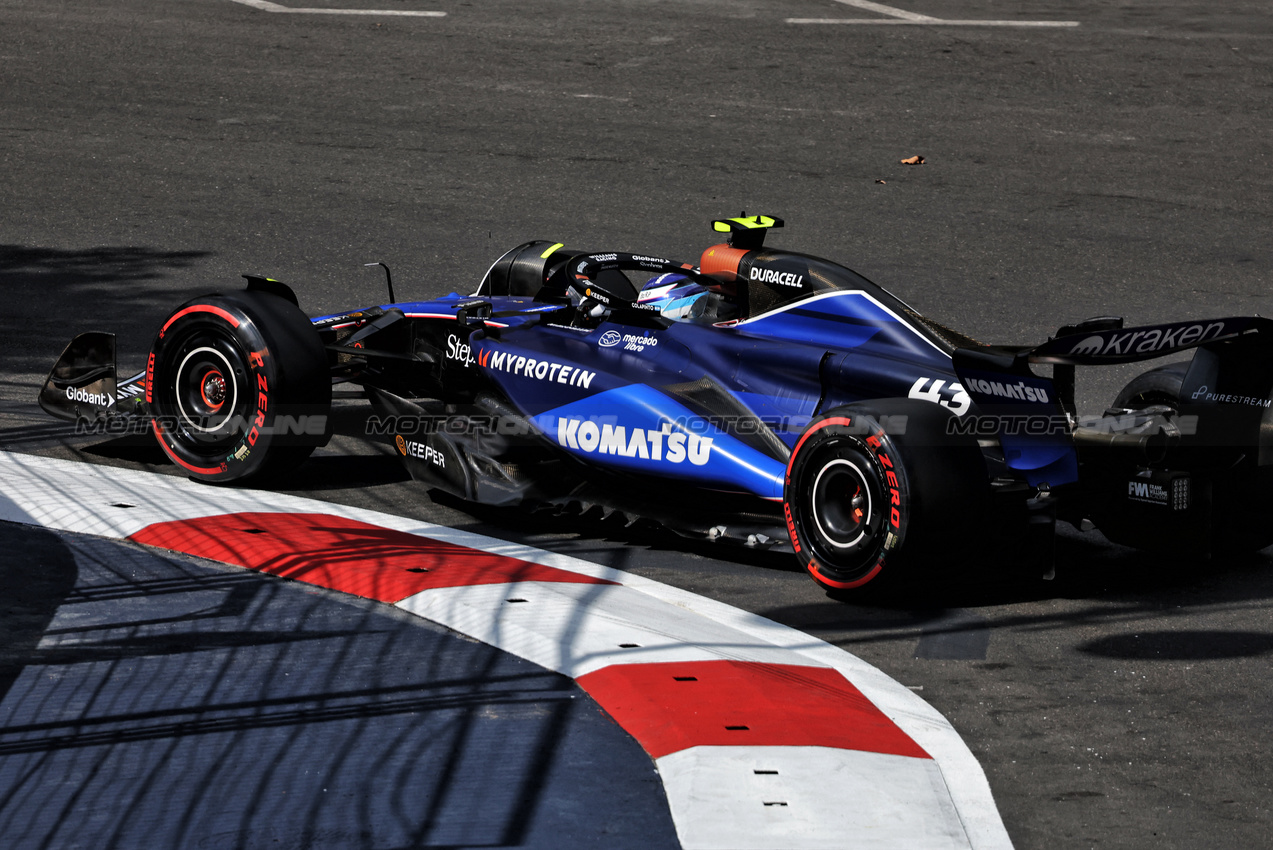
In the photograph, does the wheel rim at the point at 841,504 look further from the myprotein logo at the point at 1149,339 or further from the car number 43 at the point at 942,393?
the myprotein logo at the point at 1149,339

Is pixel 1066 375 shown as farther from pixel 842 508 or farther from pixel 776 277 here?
pixel 776 277

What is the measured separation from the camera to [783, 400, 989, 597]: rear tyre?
221 inches

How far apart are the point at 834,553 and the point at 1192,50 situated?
1409 centimetres

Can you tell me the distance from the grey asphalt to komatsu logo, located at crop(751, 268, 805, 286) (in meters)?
1.21

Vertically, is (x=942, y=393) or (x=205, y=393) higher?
(x=942, y=393)

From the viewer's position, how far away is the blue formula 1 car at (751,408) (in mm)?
5781

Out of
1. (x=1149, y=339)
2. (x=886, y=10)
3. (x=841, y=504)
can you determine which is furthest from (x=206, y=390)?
(x=886, y=10)

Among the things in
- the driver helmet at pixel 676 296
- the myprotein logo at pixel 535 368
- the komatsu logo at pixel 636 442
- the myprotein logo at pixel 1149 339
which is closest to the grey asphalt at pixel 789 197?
the komatsu logo at pixel 636 442

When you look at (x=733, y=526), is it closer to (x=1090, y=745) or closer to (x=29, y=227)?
(x=1090, y=745)

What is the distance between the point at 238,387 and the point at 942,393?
10.3 ft

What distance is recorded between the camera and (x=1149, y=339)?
18.6ft

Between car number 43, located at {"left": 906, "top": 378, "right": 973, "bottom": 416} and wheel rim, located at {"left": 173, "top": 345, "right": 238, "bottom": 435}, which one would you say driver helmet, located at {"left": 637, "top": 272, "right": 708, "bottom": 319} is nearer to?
car number 43, located at {"left": 906, "top": 378, "right": 973, "bottom": 416}

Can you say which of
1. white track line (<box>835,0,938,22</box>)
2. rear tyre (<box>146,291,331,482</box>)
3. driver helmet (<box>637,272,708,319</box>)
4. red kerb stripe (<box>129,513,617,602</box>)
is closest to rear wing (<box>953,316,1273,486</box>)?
driver helmet (<box>637,272,708,319</box>)

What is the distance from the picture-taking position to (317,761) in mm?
4301
